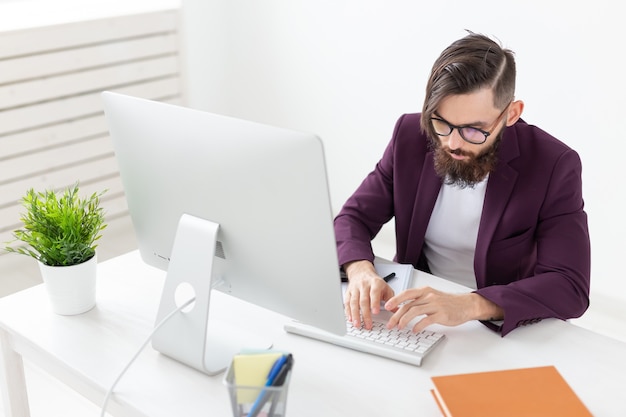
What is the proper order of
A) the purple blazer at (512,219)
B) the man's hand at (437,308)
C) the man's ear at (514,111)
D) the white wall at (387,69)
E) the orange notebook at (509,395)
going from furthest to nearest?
1. the white wall at (387,69)
2. the man's ear at (514,111)
3. the purple blazer at (512,219)
4. the man's hand at (437,308)
5. the orange notebook at (509,395)

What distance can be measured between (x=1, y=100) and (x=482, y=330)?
248 centimetres

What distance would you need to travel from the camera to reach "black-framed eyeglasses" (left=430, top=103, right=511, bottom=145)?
1.82m

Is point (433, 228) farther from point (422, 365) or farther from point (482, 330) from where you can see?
point (422, 365)

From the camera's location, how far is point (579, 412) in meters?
1.35

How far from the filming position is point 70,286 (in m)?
1.67

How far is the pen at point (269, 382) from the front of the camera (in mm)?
1200

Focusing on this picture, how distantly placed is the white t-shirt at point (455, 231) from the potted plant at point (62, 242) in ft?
2.81

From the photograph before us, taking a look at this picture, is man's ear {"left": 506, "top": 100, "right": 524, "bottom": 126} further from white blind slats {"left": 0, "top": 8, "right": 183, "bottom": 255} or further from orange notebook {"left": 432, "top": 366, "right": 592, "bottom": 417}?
white blind slats {"left": 0, "top": 8, "right": 183, "bottom": 255}

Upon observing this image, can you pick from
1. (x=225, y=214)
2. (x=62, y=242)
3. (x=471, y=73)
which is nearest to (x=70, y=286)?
(x=62, y=242)

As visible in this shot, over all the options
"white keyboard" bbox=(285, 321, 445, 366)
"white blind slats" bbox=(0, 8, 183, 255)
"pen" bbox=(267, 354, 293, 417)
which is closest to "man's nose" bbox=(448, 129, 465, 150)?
"white keyboard" bbox=(285, 321, 445, 366)

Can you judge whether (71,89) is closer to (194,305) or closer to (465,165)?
(465,165)

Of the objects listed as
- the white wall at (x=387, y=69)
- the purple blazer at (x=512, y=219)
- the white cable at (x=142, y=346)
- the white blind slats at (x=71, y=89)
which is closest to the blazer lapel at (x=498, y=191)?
the purple blazer at (x=512, y=219)

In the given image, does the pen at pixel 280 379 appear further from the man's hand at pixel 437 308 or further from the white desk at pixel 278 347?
the man's hand at pixel 437 308

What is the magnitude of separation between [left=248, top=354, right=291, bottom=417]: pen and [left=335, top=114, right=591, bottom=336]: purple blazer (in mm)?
591
